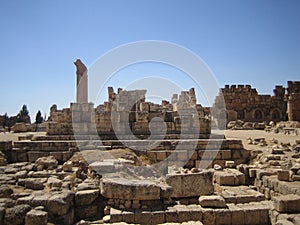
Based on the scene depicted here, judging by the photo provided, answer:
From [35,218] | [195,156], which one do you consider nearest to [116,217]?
[35,218]

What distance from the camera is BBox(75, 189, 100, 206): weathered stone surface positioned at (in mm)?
7238

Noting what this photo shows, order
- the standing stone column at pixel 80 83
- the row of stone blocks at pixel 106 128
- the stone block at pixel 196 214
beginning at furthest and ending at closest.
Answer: the standing stone column at pixel 80 83 < the row of stone blocks at pixel 106 128 < the stone block at pixel 196 214

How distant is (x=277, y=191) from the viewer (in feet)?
26.2

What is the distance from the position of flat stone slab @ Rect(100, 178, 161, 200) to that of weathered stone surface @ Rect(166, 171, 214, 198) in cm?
61

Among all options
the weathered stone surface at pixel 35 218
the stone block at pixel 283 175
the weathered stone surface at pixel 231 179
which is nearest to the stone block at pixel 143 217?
the weathered stone surface at pixel 35 218

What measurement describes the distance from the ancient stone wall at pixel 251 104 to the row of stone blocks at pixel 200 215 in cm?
2787

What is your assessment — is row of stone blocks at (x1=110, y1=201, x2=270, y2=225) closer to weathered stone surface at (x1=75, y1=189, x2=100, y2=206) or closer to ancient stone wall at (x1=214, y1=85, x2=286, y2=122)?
weathered stone surface at (x1=75, y1=189, x2=100, y2=206)

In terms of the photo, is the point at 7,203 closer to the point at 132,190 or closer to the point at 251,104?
the point at 132,190

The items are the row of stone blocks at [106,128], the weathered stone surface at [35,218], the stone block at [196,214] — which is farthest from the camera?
the row of stone blocks at [106,128]

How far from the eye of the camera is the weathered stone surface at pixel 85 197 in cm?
724

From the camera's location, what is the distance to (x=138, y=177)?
9.54 m

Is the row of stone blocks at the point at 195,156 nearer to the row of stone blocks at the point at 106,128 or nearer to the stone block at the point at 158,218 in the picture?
the row of stone blocks at the point at 106,128

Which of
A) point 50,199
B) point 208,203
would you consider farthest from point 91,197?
point 208,203

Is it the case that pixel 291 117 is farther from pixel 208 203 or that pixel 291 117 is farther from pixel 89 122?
pixel 208 203
